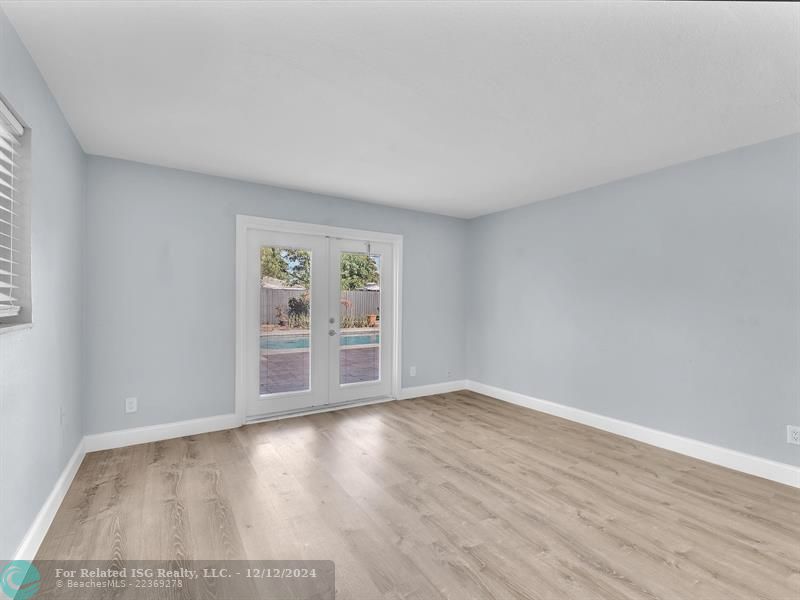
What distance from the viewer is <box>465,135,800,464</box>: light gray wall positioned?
9.35 ft

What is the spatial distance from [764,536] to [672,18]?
2.74 m

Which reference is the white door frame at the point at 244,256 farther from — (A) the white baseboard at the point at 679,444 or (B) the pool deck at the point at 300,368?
(A) the white baseboard at the point at 679,444

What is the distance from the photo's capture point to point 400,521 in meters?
2.26

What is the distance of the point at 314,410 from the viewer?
14.4 feet

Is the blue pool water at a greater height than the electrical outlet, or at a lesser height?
greater

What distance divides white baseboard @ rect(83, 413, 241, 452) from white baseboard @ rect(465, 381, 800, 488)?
3.42 meters

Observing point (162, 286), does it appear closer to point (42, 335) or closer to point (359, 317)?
point (42, 335)

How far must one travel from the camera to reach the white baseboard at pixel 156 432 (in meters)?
3.27

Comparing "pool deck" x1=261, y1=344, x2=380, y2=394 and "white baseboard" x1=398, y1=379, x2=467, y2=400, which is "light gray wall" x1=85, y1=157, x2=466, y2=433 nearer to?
"pool deck" x1=261, y1=344, x2=380, y2=394

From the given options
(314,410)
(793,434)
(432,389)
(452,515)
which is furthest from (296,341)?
(793,434)

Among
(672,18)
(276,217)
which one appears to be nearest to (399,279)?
(276,217)

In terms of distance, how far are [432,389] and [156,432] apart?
3.23 m

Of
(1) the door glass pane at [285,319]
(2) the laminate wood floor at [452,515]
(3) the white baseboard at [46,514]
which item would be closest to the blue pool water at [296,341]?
(1) the door glass pane at [285,319]

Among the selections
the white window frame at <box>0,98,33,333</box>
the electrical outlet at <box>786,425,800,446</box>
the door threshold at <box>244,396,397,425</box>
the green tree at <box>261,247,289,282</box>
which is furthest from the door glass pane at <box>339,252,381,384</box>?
the electrical outlet at <box>786,425,800,446</box>
